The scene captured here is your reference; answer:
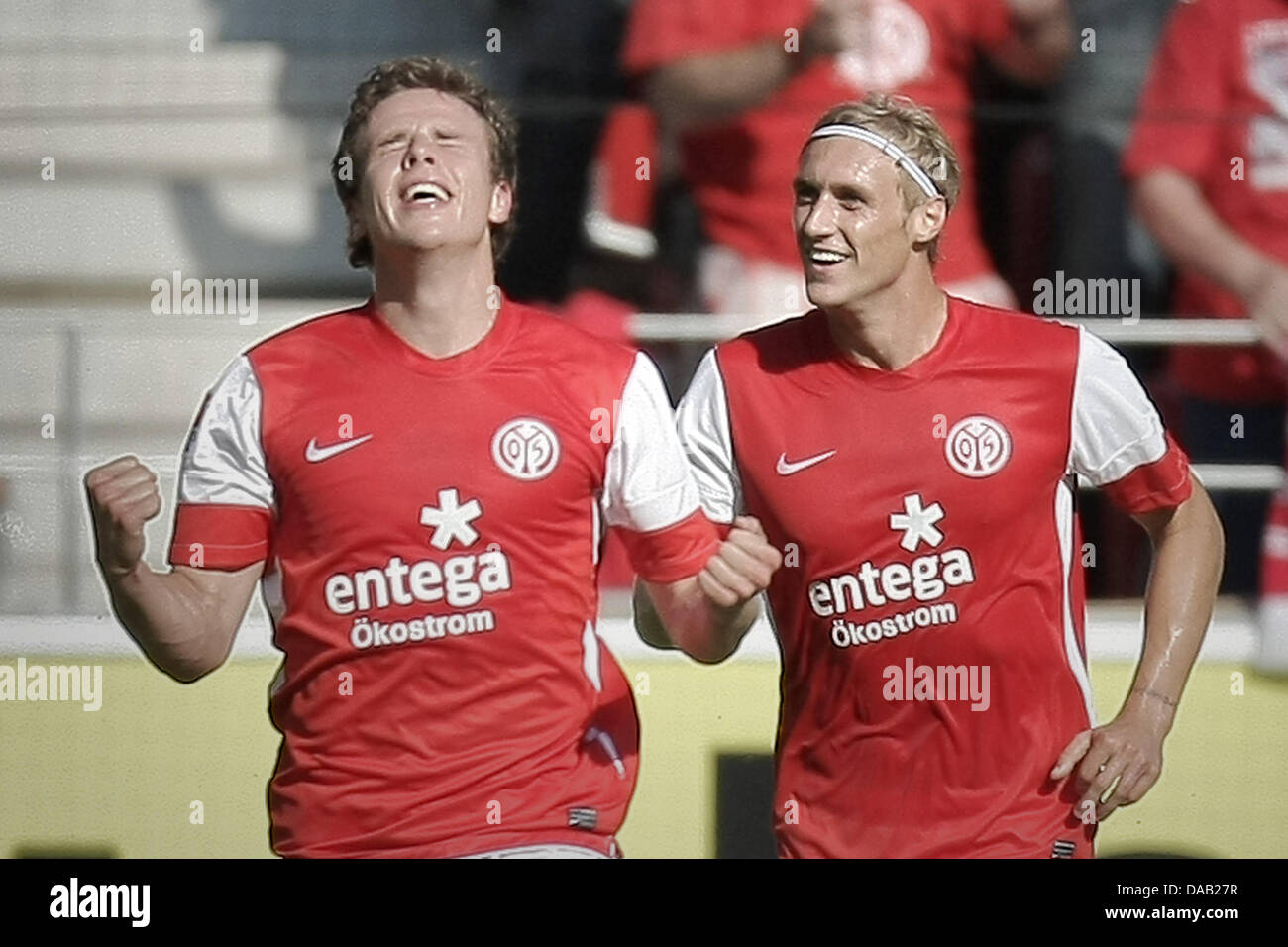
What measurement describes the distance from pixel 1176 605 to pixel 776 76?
96 cm

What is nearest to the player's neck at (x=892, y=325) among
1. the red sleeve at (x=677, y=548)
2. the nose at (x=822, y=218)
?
the nose at (x=822, y=218)

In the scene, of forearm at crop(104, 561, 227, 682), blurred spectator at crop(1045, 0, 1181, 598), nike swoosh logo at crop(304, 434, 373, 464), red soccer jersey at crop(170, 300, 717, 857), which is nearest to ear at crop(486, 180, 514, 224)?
red soccer jersey at crop(170, 300, 717, 857)

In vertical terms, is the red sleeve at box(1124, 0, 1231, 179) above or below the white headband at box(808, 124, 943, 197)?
above

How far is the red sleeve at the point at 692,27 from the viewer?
2781mm

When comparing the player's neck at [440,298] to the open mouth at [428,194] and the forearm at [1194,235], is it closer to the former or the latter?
the open mouth at [428,194]

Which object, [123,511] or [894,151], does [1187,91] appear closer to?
[894,151]

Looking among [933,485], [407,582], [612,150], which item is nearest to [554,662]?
[407,582]

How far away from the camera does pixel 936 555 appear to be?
2582 millimetres

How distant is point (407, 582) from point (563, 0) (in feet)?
2.94

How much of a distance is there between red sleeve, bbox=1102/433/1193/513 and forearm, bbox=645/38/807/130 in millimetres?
764

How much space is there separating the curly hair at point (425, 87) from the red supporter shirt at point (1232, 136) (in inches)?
38.6

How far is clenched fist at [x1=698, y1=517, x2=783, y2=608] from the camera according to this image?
2443 mm

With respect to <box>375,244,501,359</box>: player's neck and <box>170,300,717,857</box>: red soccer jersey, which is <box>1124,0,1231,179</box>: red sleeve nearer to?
<box>170,300,717,857</box>: red soccer jersey
